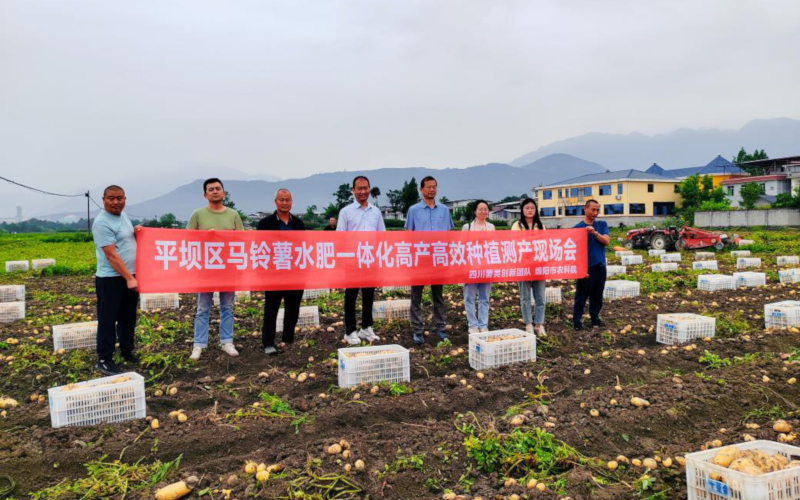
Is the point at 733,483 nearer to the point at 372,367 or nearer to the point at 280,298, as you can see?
the point at 372,367

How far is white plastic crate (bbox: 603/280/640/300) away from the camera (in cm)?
978

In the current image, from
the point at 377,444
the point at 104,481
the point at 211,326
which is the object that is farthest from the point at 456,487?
the point at 211,326

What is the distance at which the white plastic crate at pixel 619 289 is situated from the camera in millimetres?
9781

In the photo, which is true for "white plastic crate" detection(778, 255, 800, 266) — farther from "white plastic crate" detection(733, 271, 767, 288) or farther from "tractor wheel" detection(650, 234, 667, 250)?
"white plastic crate" detection(733, 271, 767, 288)

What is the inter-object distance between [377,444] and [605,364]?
3.11 meters

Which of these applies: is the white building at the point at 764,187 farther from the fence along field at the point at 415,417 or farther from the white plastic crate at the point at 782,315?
the fence along field at the point at 415,417

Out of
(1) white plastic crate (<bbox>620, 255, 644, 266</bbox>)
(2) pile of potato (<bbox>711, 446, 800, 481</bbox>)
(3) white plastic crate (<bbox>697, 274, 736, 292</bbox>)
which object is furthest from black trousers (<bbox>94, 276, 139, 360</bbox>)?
(1) white plastic crate (<bbox>620, 255, 644, 266</bbox>)

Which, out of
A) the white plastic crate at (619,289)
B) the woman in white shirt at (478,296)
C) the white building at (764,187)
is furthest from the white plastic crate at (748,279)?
the white building at (764,187)

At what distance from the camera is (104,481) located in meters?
3.20

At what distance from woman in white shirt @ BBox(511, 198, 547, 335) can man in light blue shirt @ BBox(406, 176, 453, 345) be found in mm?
1114

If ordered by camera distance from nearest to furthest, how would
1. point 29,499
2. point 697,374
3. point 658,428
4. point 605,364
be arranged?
point 29,499 → point 658,428 → point 697,374 → point 605,364

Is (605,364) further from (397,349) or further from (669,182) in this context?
(669,182)

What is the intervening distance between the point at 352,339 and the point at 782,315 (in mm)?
6335

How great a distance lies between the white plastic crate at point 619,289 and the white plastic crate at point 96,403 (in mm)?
8715
